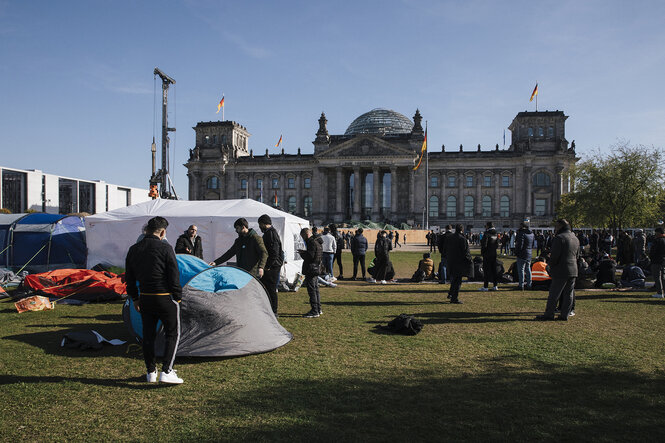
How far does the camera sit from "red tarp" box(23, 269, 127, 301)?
11.8 meters

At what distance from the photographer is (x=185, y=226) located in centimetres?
1550

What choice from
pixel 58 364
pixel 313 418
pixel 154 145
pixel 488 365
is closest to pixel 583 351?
pixel 488 365

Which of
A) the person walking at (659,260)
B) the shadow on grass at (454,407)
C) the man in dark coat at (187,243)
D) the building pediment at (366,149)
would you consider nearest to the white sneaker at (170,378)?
the shadow on grass at (454,407)

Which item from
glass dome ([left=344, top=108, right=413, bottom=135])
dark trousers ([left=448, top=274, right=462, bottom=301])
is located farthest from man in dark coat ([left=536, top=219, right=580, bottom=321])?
glass dome ([left=344, top=108, right=413, bottom=135])

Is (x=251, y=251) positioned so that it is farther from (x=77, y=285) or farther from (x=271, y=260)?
(x=77, y=285)

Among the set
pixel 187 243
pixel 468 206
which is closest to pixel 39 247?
pixel 187 243

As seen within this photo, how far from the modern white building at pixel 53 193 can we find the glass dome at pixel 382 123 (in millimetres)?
56515

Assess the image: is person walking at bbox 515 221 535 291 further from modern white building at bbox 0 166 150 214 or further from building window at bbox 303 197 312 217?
modern white building at bbox 0 166 150 214

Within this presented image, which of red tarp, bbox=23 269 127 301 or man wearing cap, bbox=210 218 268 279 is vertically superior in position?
man wearing cap, bbox=210 218 268 279

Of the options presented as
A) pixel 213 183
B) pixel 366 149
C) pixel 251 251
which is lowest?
pixel 251 251

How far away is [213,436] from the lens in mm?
4250

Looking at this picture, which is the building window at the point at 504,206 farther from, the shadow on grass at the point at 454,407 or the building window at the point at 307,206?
the shadow on grass at the point at 454,407

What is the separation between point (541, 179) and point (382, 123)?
94.1 ft

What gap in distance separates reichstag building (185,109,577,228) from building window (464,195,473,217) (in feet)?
0.52
